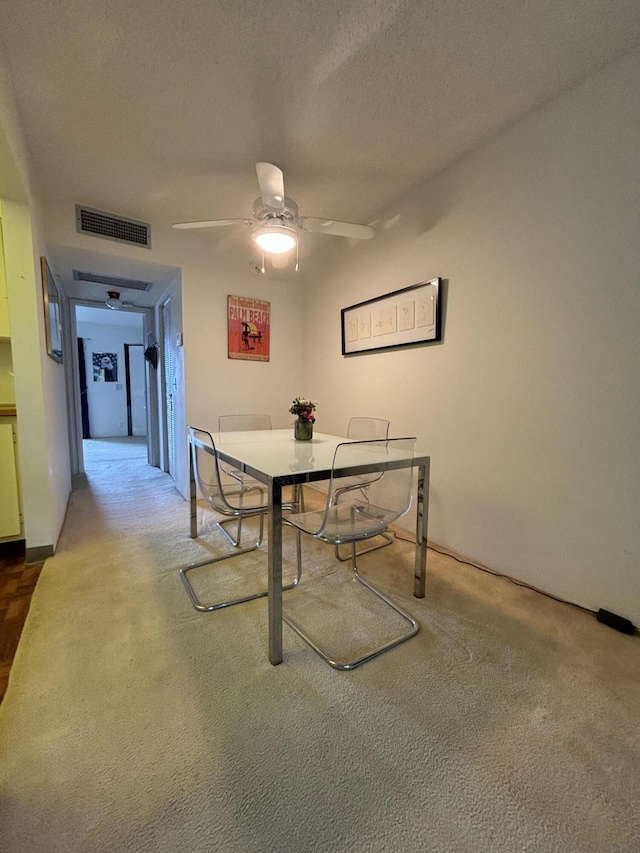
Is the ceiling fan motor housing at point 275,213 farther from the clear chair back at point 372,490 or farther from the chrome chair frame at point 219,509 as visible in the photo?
the clear chair back at point 372,490

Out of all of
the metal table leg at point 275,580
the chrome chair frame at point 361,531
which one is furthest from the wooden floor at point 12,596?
the chrome chair frame at point 361,531

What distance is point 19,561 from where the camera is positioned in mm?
2053

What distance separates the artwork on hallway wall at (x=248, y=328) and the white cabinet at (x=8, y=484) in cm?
178

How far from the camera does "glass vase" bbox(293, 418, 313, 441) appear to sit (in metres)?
2.10

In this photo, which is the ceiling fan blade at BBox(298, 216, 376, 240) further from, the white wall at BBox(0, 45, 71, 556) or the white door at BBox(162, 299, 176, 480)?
the white door at BBox(162, 299, 176, 480)

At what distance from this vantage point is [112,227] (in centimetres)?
263

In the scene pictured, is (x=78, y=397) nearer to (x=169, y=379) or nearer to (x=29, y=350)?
(x=169, y=379)

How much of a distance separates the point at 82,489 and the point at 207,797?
3494mm

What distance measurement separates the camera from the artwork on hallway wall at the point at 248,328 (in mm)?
3285

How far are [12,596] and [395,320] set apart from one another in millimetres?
2804

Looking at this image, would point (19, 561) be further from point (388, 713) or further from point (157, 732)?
point (388, 713)

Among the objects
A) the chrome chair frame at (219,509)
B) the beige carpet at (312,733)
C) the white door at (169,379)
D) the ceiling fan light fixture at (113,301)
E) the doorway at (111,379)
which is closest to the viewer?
the beige carpet at (312,733)

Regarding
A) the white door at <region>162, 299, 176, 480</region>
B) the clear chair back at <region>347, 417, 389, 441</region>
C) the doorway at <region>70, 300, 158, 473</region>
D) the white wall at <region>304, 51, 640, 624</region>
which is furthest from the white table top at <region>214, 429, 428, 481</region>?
the doorway at <region>70, 300, 158, 473</region>

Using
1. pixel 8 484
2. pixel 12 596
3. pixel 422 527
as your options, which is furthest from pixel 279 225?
pixel 12 596
